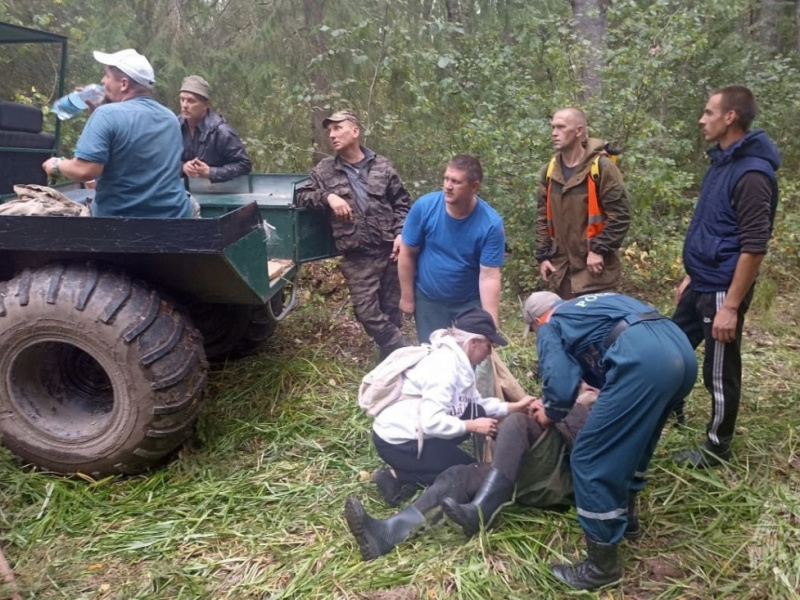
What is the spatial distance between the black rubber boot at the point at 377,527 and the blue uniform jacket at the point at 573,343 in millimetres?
740

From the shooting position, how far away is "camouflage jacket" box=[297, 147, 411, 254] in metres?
4.50

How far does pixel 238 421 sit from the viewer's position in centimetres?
405

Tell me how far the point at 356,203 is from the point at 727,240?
2209 millimetres

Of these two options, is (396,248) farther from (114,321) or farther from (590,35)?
(590,35)

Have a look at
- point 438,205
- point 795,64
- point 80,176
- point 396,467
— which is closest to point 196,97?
point 80,176

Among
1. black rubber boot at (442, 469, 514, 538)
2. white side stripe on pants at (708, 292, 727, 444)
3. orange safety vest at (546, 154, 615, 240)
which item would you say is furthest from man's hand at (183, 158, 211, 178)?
white side stripe on pants at (708, 292, 727, 444)

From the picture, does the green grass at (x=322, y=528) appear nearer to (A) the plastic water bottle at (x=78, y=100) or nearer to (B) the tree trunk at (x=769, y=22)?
(A) the plastic water bottle at (x=78, y=100)

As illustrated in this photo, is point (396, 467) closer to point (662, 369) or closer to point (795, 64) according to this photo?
point (662, 369)

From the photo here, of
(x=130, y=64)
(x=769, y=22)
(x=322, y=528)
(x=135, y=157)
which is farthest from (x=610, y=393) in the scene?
(x=769, y=22)

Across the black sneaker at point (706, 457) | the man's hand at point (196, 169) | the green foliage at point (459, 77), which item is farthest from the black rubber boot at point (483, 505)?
the green foliage at point (459, 77)

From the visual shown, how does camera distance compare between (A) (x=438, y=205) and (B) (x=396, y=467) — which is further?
(A) (x=438, y=205)

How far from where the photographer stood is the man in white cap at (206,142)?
4.86 meters

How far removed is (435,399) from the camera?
308 centimetres

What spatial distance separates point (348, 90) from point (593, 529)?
615cm
